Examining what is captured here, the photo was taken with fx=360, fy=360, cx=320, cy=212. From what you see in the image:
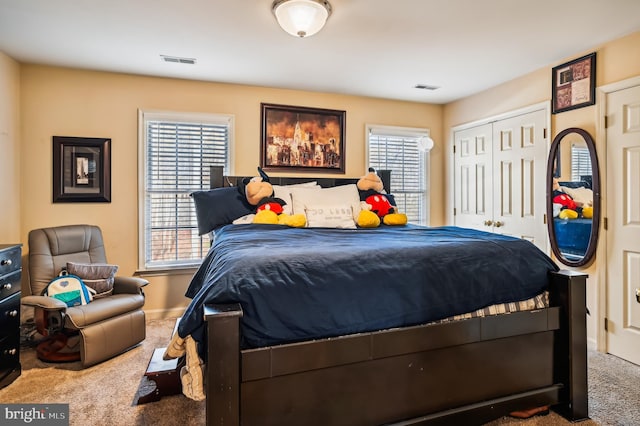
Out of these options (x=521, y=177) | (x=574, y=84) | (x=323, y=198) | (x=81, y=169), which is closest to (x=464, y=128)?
(x=521, y=177)

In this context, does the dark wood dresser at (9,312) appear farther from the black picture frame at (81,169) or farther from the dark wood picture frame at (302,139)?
the dark wood picture frame at (302,139)

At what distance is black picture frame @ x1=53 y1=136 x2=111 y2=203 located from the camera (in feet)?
11.0

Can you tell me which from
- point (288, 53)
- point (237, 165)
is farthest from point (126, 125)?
point (288, 53)

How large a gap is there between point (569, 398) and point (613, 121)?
216 centimetres

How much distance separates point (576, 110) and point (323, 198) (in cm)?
232

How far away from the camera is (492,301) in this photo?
5.93 ft

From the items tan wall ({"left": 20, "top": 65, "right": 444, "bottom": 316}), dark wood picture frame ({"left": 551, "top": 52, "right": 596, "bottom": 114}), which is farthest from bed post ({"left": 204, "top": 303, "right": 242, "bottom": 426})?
dark wood picture frame ({"left": 551, "top": 52, "right": 596, "bottom": 114})

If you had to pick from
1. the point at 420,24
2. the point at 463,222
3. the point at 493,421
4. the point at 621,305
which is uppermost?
the point at 420,24

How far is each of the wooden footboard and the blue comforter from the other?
0.23 feet

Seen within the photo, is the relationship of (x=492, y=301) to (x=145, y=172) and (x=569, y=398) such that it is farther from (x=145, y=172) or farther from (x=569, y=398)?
(x=145, y=172)

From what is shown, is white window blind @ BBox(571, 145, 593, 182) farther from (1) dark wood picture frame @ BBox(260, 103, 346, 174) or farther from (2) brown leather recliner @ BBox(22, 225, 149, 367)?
(2) brown leather recliner @ BBox(22, 225, 149, 367)

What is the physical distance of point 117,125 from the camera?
139 inches

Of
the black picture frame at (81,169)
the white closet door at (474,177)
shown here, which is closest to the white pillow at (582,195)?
the white closet door at (474,177)

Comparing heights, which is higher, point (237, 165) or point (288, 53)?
point (288, 53)
